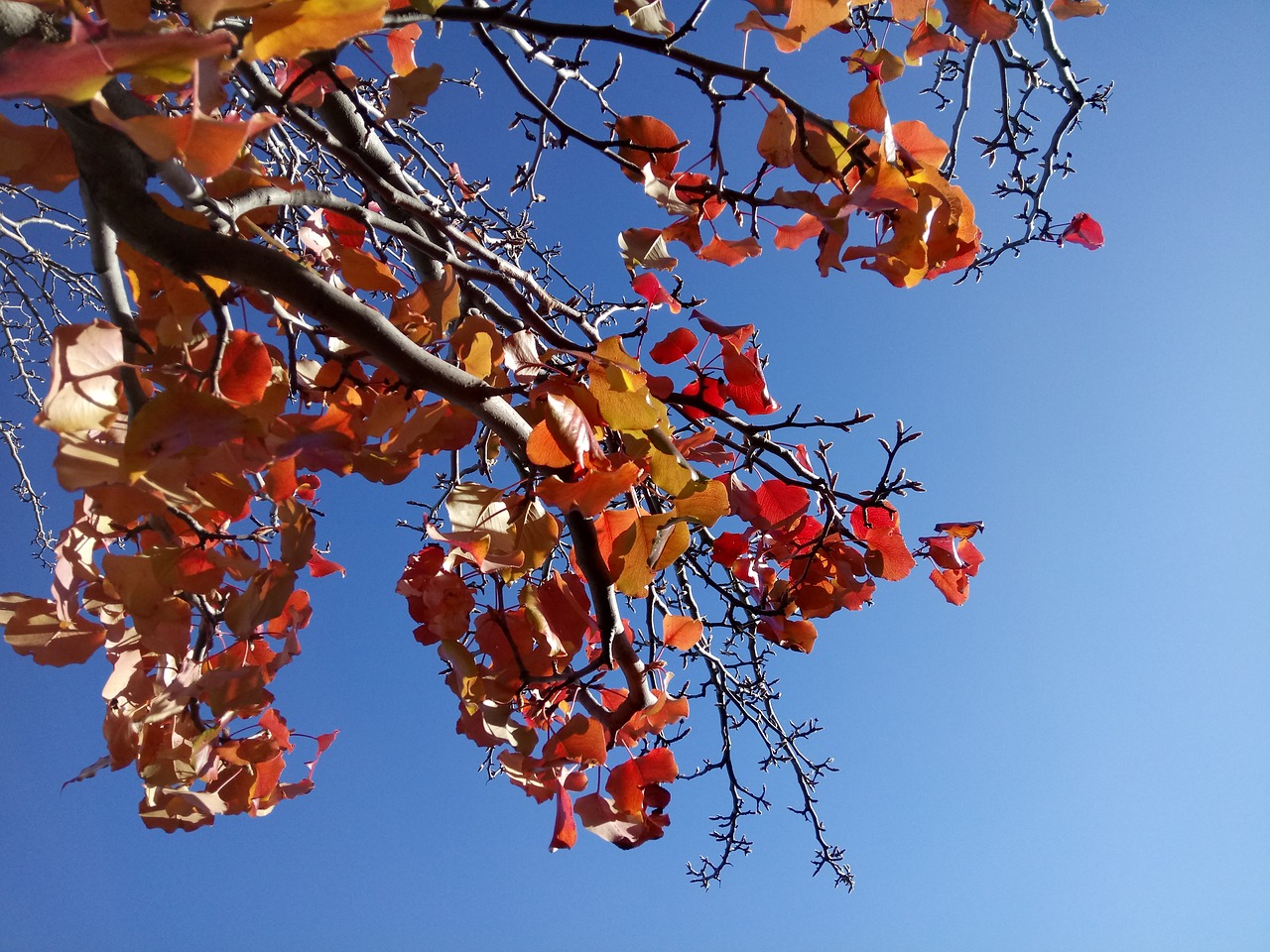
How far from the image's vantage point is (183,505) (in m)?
0.72

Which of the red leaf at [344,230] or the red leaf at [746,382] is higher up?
the red leaf at [344,230]

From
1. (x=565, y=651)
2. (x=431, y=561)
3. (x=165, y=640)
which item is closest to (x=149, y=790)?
(x=165, y=640)

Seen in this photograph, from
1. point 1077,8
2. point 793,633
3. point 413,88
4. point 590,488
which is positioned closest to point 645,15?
point 413,88

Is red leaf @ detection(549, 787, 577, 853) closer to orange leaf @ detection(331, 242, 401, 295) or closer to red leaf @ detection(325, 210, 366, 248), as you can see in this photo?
orange leaf @ detection(331, 242, 401, 295)

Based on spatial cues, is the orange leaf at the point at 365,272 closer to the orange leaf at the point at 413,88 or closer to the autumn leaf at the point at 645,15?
the orange leaf at the point at 413,88

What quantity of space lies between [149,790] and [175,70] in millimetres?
1018

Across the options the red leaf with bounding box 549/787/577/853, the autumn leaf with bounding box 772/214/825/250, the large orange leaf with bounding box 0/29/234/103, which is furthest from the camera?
the red leaf with bounding box 549/787/577/853

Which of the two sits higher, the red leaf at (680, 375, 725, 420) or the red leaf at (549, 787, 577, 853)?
the red leaf at (680, 375, 725, 420)

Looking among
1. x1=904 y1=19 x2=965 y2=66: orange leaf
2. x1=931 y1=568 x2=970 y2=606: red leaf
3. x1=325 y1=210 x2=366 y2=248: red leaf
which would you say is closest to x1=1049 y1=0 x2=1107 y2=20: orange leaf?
x1=904 y1=19 x2=965 y2=66: orange leaf

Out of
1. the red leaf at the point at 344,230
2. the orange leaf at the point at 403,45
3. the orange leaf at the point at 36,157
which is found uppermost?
the orange leaf at the point at 403,45

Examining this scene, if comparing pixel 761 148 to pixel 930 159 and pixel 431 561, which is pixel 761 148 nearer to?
pixel 930 159

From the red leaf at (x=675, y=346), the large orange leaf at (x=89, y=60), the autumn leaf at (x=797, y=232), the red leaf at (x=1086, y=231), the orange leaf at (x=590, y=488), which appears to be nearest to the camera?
the large orange leaf at (x=89, y=60)

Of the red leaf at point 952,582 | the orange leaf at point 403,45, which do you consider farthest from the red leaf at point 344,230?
the red leaf at point 952,582

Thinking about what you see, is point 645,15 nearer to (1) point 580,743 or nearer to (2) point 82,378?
(2) point 82,378
